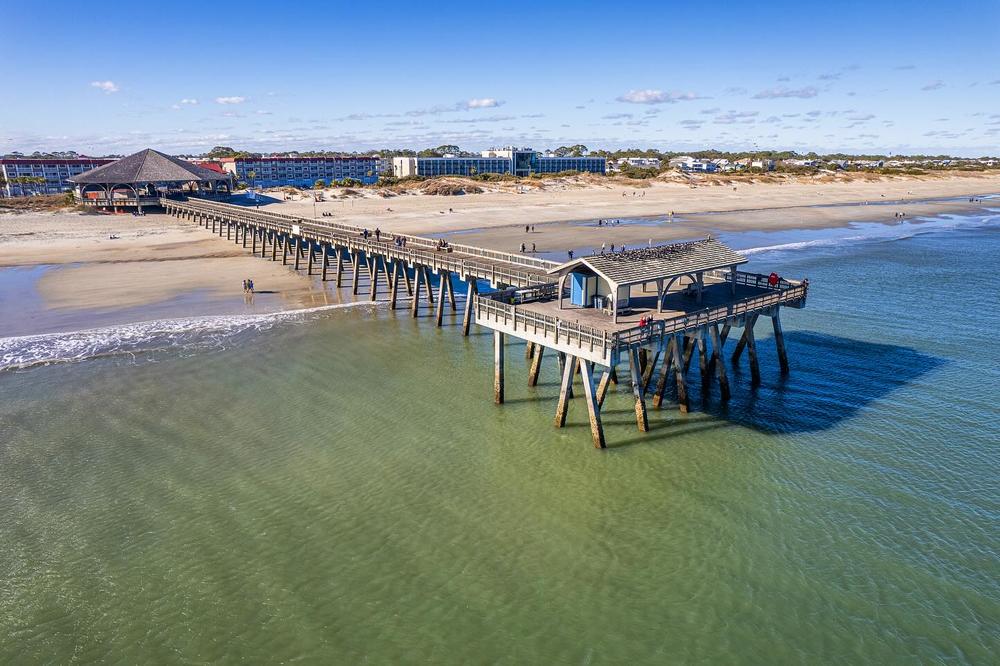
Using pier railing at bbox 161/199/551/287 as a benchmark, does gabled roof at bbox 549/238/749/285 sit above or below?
above

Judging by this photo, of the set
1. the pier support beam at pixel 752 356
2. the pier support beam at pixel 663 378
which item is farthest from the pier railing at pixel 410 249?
the pier support beam at pixel 752 356

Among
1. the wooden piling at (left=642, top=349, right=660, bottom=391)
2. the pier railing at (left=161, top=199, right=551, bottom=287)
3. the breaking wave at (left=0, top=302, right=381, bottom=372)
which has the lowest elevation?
the breaking wave at (left=0, top=302, right=381, bottom=372)

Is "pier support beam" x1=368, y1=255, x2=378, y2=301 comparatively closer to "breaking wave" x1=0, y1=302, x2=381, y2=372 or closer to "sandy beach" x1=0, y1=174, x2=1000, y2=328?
"sandy beach" x1=0, y1=174, x2=1000, y2=328

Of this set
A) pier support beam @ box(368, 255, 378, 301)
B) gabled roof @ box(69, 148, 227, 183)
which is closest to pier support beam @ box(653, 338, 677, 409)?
pier support beam @ box(368, 255, 378, 301)

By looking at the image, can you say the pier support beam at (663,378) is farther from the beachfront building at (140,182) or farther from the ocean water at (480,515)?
the beachfront building at (140,182)

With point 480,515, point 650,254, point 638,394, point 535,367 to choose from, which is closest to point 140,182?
point 535,367

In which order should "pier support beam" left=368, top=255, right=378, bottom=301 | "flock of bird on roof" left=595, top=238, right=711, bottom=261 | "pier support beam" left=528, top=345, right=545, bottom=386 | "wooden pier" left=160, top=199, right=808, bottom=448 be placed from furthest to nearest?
"pier support beam" left=368, top=255, right=378, bottom=301
"pier support beam" left=528, top=345, right=545, bottom=386
"flock of bird on roof" left=595, top=238, right=711, bottom=261
"wooden pier" left=160, top=199, right=808, bottom=448
